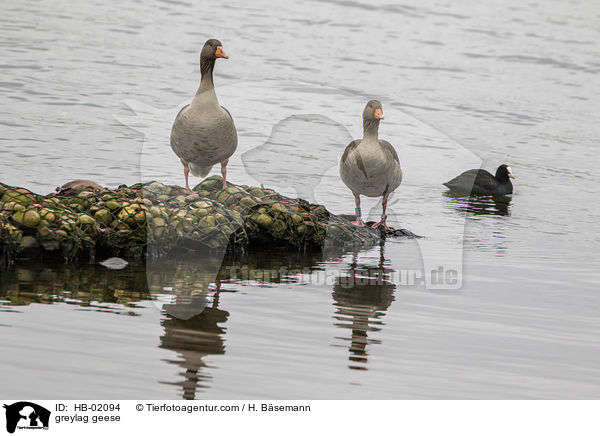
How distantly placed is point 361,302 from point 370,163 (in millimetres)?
3191

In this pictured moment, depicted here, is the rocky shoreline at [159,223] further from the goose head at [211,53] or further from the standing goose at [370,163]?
the goose head at [211,53]

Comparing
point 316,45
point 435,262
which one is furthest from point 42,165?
point 316,45

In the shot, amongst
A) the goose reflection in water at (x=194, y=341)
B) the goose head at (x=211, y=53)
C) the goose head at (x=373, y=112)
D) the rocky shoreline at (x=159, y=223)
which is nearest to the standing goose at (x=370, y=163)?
the goose head at (x=373, y=112)

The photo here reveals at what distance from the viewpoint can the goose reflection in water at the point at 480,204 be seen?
49.6 feet

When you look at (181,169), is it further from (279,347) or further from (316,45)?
(316,45)

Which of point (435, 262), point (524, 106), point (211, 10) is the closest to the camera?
point (435, 262)

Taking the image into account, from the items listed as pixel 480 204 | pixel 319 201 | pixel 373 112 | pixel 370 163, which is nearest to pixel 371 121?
pixel 373 112

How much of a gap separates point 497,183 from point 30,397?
13.1m

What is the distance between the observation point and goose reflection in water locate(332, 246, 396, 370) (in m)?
7.07

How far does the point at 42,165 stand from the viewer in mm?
14773

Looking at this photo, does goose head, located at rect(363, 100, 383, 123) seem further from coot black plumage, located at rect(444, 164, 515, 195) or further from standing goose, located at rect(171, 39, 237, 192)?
coot black plumage, located at rect(444, 164, 515, 195)

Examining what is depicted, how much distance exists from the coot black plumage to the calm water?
24.4 inches
